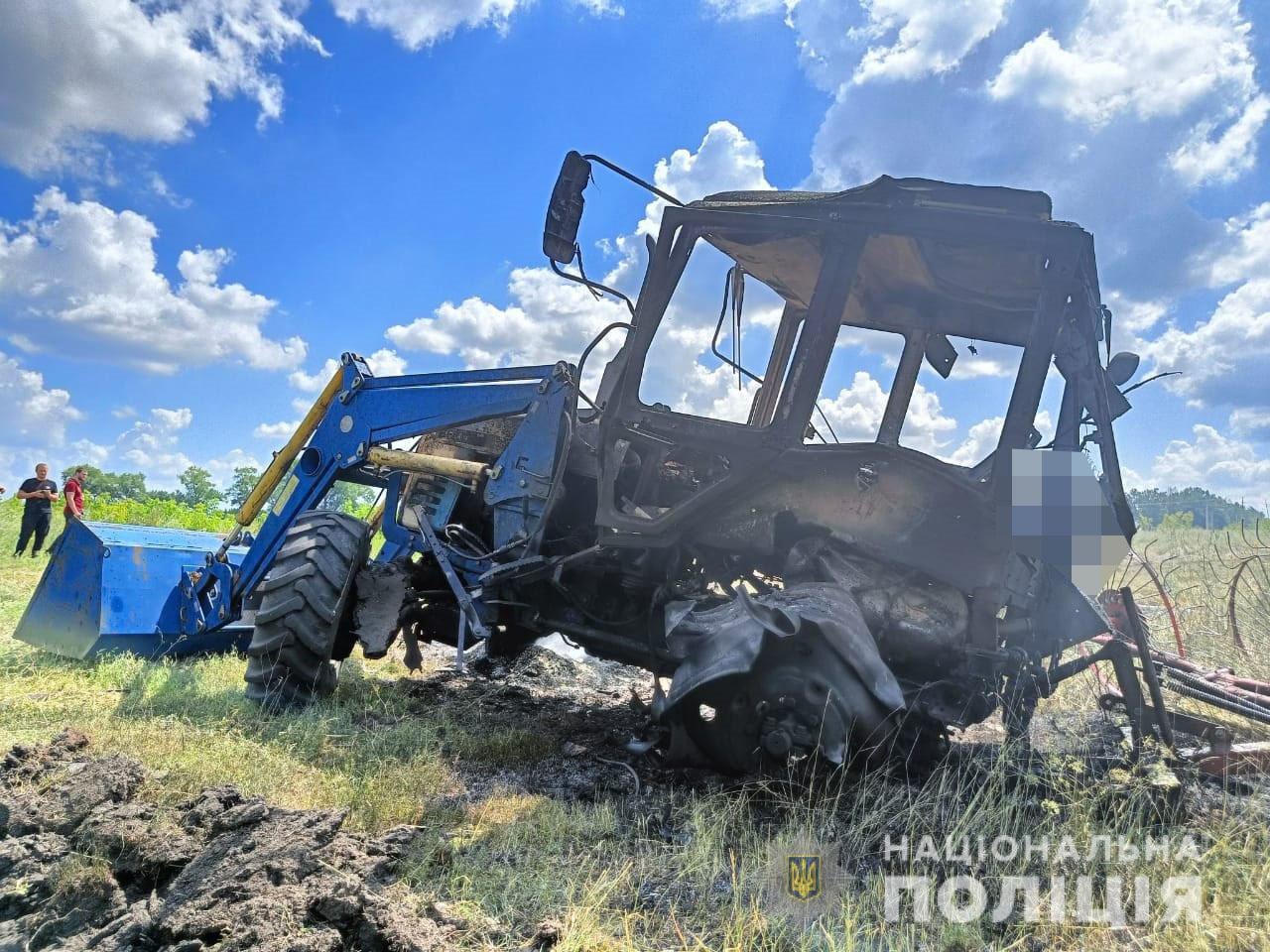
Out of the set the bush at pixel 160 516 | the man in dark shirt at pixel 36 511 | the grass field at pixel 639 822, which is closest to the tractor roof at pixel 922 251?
the grass field at pixel 639 822

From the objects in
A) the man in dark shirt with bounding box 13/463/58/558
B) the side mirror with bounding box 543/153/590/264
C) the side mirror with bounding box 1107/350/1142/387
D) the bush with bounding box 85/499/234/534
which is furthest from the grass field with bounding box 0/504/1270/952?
the bush with bounding box 85/499/234/534

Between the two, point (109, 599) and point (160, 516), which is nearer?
point (109, 599)

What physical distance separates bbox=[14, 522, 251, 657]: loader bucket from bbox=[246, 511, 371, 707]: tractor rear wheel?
55.6 inches

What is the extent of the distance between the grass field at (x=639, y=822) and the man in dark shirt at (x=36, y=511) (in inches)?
343

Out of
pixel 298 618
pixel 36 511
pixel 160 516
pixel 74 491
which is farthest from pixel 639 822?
pixel 160 516

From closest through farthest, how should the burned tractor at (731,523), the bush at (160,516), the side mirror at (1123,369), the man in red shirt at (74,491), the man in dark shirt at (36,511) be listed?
the burned tractor at (731,523), the side mirror at (1123,369), the man in dark shirt at (36,511), the man in red shirt at (74,491), the bush at (160,516)

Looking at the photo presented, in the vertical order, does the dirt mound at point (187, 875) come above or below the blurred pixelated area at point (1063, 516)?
below

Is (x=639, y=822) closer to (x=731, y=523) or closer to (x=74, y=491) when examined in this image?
(x=731, y=523)

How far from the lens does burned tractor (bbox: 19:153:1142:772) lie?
3.16 metres

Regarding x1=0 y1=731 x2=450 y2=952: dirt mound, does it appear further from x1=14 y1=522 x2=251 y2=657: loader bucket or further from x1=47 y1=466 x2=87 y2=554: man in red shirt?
x1=47 y1=466 x2=87 y2=554: man in red shirt

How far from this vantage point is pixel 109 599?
17.1ft

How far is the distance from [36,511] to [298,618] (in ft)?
32.6

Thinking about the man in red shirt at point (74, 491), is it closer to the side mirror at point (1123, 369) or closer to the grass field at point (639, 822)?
the grass field at point (639, 822)

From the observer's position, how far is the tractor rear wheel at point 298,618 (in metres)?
4.43
